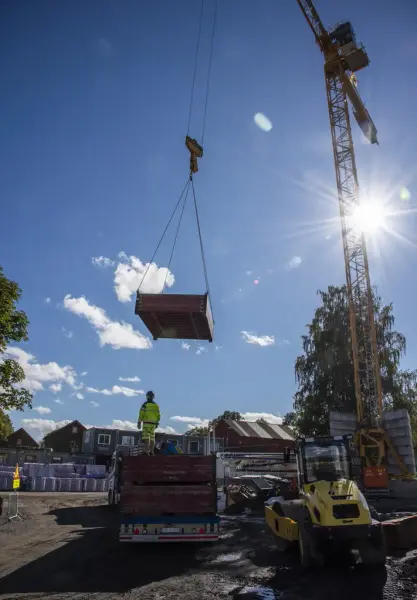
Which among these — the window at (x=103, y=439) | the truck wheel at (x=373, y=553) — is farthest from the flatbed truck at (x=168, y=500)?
the window at (x=103, y=439)

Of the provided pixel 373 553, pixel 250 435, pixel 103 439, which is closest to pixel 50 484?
Result: pixel 373 553

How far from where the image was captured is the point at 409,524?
9.44m

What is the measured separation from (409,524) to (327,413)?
25488 mm

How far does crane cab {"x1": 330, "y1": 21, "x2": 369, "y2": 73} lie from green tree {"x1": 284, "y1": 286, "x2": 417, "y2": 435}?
16904 mm

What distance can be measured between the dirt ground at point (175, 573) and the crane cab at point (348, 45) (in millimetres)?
33710

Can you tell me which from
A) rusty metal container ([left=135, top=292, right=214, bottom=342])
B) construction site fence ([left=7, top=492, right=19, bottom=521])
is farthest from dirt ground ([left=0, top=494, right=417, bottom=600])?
rusty metal container ([left=135, top=292, right=214, bottom=342])

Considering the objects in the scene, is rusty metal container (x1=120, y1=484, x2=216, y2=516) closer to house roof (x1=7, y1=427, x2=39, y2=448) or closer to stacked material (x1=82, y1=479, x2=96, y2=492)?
stacked material (x1=82, y1=479, x2=96, y2=492)

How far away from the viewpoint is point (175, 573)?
25.0 feet

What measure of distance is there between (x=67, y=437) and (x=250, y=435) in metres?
24.6

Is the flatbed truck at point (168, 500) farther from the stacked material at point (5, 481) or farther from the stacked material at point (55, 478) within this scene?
the stacked material at point (55, 478)

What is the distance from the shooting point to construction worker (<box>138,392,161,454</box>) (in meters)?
10.3

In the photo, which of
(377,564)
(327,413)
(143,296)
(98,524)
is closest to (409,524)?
(377,564)

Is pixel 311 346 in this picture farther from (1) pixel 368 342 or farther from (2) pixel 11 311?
(2) pixel 11 311

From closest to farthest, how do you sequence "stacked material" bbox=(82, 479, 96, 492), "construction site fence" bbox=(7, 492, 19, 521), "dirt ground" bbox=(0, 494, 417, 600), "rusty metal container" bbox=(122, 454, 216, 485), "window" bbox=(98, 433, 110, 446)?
"dirt ground" bbox=(0, 494, 417, 600), "rusty metal container" bbox=(122, 454, 216, 485), "construction site fence" bbox=(7, 492, 19, 521), "stacked material" bbox=(82, 479, 96, 492), "window" bbox=(98, 433, 110, 446)
